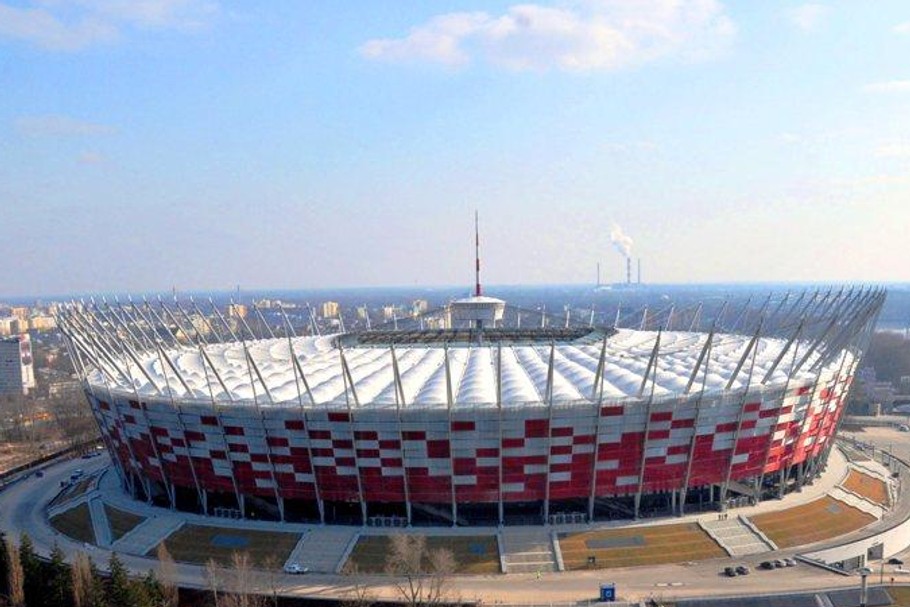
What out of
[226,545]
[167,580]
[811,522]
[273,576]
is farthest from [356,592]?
[811,522]

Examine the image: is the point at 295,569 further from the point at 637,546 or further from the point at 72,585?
the point at 637,546

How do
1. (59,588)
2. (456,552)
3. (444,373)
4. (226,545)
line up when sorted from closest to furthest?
(59,588) → (456,552) → (226,545) → (444,373)

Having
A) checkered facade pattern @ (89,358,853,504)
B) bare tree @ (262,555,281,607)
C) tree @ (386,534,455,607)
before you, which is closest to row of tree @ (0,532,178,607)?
bare tree @ (262,555,281,607)

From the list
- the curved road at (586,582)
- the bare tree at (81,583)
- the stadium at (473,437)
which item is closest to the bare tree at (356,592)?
the curved road at (586,582)

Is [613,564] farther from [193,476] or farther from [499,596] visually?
[193,476]

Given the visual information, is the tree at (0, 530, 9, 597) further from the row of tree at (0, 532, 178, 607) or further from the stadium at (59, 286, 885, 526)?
the stadium at (59, 286, 885, 526)

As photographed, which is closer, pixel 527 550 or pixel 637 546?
pixel 527 550

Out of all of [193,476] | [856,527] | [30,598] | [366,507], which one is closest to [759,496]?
[856,527]

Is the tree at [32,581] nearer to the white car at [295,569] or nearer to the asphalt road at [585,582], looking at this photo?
the asphalt road at [585,582]
